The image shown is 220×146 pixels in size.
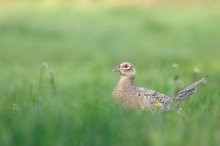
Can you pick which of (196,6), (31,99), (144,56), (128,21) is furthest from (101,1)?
(31,99)

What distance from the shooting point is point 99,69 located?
12977mm

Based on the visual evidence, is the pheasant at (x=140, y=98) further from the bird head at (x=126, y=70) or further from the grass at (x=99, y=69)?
the grass at (x=99, y=69)

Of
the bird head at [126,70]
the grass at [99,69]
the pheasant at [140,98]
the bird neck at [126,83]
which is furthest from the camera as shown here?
the bird head at [126,70]

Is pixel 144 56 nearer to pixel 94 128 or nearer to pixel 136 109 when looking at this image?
pixel 136 109

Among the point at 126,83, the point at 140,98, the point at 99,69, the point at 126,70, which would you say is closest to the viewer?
the point at 140,98

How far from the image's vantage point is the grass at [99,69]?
469 cm

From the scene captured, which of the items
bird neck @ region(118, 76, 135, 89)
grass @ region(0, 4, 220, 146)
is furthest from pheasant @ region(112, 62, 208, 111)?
grass @ region(0, 4, 220, 146)

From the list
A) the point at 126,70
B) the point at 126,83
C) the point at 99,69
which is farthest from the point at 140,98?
the point at 99,69

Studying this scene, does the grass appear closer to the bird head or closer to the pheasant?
the pheasant

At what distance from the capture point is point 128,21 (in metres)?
21.5

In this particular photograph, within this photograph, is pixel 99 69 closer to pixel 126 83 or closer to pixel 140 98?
pixel 126 83

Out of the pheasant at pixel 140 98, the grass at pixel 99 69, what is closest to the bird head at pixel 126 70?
the pheasant at pixel 140 98

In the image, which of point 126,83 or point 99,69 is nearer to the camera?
point 126,83

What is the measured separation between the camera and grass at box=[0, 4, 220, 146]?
4.69m
